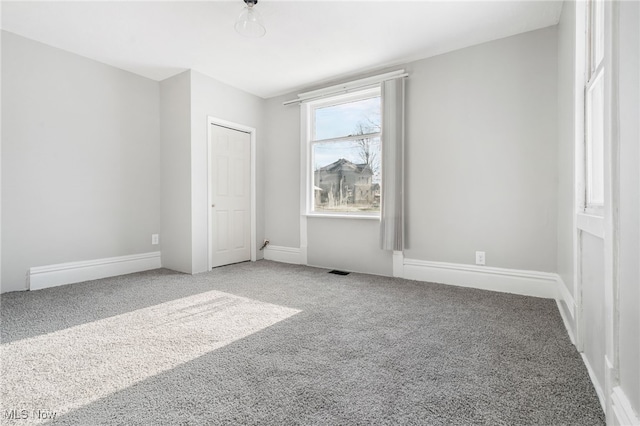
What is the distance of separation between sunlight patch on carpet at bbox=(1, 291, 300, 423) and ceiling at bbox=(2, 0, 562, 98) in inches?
95.5

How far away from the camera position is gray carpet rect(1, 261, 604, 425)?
1180 mm

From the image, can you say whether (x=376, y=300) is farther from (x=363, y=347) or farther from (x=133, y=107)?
(x=133, y=107)

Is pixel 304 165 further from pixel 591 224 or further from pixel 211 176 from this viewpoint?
pixel 591 224

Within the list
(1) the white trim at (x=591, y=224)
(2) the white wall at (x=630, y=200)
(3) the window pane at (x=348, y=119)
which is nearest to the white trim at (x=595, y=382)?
(2) the white wall at (x=630, y=200)

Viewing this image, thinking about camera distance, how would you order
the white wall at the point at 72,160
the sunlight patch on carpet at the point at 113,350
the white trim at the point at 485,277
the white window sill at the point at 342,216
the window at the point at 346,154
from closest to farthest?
the sunlight patch on carpet at the point at 113,350 → the white trim at the point at 485,277 → the white wall at the point at 72,160 → the white window sill at the point at 342,216 → the window at the point at 346,154

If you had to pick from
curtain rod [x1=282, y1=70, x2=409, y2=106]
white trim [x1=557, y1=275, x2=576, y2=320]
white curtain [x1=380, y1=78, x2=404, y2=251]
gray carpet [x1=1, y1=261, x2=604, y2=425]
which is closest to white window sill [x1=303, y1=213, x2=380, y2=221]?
white curtain [x1=380, y1=78, x2=404, y2=251]

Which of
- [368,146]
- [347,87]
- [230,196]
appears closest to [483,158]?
[368,146]

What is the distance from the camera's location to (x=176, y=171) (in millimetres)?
3779

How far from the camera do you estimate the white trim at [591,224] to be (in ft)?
4.24

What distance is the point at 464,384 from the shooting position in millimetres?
1357

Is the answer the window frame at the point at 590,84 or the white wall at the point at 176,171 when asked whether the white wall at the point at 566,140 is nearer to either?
the window frame at the point at 590,84

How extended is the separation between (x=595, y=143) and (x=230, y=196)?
372 cm

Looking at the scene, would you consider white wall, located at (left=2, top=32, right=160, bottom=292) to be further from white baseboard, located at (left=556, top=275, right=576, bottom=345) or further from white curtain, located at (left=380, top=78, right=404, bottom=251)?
white baseboard, located at (left=556, top=275, right=576, bottom=345)

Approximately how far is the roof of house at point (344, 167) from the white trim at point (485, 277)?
1.22 meters
